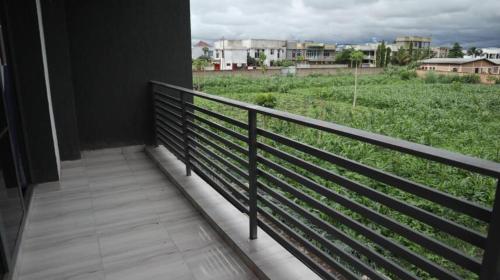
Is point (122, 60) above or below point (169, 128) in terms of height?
above

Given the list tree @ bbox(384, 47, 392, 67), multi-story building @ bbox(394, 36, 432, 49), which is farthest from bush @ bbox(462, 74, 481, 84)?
multi-story building @ bbox(394, 36, 432, 49)

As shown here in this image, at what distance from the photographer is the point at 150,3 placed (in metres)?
4.46

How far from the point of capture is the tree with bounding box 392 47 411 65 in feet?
138

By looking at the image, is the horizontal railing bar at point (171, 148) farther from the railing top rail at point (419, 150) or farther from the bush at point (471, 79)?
the bush at point (471, 79)

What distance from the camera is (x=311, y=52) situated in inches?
2056

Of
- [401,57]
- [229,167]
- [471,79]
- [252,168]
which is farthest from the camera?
[401,57]

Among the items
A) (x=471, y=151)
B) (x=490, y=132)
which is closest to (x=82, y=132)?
(x=471, y=151)

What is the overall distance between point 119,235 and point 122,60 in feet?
8.88

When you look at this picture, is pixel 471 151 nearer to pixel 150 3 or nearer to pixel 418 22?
pixel 150 3

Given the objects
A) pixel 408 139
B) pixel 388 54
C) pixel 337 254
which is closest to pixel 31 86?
pixel 337 254

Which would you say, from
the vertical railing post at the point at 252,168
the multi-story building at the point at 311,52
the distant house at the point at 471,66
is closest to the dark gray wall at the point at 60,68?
the vertical railing post at the point at 252,168

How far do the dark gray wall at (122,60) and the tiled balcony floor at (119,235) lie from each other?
108cm

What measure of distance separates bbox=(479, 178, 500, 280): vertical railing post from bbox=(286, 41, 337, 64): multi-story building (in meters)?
47.0

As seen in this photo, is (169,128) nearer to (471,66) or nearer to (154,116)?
(154,116)
